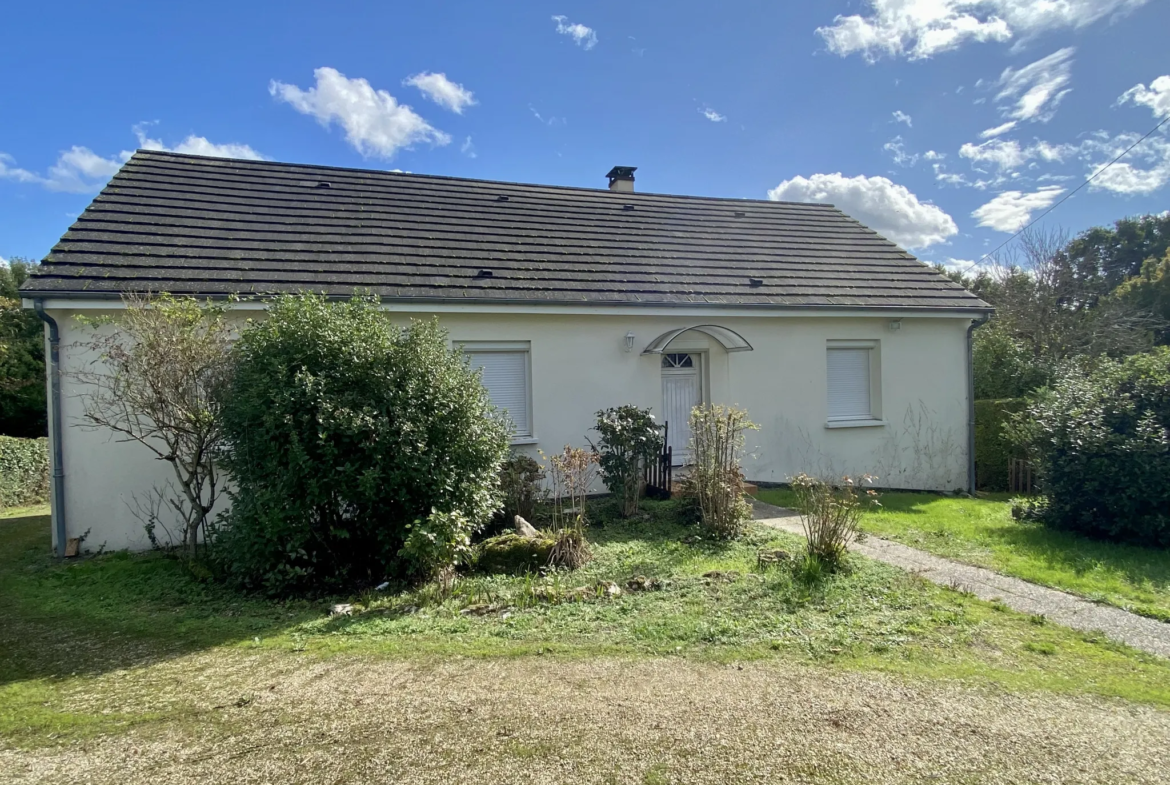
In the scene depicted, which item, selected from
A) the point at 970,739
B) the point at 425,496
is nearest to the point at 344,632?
the point at 425,496

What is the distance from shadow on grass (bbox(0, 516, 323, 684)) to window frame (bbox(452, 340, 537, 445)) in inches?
184

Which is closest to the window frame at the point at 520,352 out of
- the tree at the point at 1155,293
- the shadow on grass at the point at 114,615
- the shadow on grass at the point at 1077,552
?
the shadow on grass at the point at 114,615

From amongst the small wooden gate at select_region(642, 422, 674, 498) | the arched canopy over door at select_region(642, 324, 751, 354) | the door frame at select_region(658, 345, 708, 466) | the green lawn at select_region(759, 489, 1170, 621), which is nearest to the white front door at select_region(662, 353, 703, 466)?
the door frame at select_region(658, 345, 708, 466)

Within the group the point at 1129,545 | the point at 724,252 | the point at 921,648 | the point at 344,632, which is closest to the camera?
the point at 921,648

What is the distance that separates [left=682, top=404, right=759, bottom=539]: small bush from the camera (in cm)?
760

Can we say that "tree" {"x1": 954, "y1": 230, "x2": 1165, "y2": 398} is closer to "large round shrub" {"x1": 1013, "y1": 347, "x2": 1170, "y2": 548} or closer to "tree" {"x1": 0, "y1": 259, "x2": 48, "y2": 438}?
"large round shrub" {"x1": 1013, "y1": 347, "x2": 1170, "y2": 548}

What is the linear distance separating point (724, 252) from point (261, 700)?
11458mm

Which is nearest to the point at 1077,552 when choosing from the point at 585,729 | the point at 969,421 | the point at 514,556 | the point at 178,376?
the point at 969,421

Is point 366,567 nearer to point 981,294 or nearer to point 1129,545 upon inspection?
point 1129,545

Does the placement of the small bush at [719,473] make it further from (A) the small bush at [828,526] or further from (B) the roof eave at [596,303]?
(B) the roof eave at [596,303]

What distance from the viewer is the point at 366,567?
647cm

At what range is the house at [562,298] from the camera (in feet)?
27.3

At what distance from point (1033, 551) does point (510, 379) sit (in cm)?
733

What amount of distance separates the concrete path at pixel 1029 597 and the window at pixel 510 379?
205 inches
